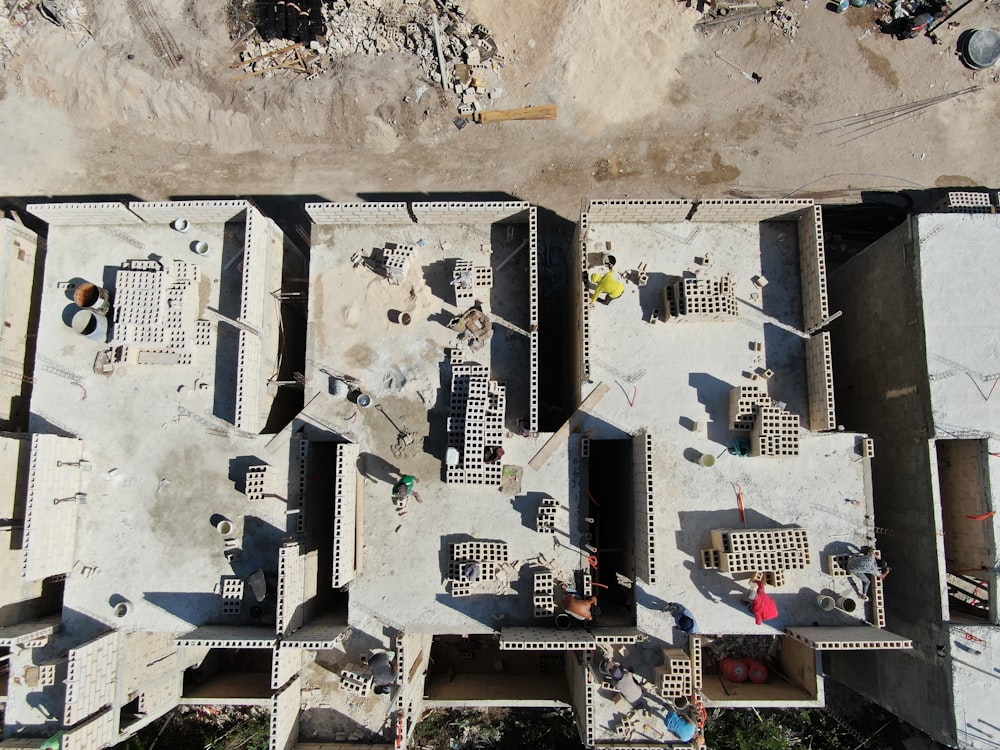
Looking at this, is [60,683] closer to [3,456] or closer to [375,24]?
[3,456]

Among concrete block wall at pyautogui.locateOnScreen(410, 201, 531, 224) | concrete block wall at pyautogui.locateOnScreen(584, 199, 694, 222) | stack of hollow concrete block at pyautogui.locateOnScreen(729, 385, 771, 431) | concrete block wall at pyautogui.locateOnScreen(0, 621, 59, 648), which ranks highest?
concrete block wall at pyautogui.locateOnScreen(410, 201, 531, 224)

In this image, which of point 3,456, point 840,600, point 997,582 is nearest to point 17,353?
point 3,456

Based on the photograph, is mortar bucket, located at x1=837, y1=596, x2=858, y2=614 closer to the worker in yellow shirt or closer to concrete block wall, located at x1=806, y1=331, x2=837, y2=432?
concrete block wall, located at x1=806, y1=331, x2=837, y2=432

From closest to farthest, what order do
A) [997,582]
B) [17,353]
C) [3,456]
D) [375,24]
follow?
[997,582] → [3,456] → [17,353] → [375,24]

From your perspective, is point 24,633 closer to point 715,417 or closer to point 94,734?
point 94,734

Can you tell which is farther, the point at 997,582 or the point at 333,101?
the point at 333,101

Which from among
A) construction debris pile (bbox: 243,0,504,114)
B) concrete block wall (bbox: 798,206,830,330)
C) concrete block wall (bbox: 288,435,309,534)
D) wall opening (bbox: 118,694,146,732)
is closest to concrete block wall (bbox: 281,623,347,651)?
concrete block wall (bbox: 288,435,309,534)

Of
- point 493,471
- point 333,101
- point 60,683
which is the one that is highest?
point 333,101
